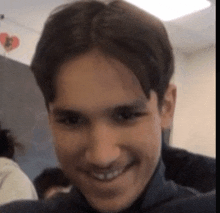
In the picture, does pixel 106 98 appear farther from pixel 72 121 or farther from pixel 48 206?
pixel 48 206

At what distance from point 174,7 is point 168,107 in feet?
0.56

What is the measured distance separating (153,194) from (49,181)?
0.42 feet

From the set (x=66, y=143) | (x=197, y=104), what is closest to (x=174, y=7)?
(x=197, y=104)

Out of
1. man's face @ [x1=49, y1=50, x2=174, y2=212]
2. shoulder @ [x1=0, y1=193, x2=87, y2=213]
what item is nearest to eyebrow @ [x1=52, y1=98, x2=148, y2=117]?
man's face @ [x1=49, y1=50, x2=174, y2=212]

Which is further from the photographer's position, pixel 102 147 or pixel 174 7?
pixel 174 7

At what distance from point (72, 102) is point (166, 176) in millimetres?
155

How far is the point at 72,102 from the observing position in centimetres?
32

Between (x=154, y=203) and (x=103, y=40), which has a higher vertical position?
(x=103, y=40)

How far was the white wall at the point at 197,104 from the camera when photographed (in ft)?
1.42

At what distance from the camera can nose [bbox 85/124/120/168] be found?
0.32 metres

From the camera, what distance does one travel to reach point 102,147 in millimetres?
322

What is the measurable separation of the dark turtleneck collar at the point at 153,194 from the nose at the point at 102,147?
6 cm
